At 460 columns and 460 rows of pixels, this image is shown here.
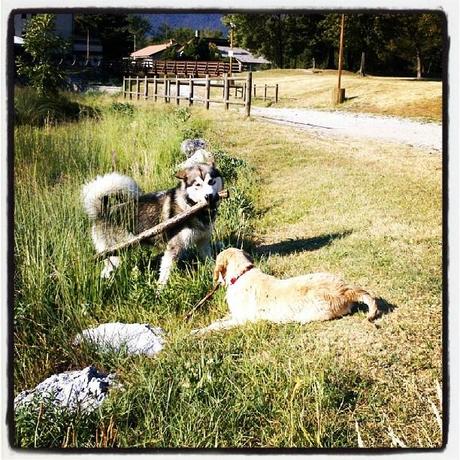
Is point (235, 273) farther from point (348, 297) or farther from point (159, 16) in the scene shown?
point (159, 16)

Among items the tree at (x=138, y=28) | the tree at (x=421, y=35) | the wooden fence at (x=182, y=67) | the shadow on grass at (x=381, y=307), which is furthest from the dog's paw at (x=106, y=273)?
the tree at (x=421, y=35)

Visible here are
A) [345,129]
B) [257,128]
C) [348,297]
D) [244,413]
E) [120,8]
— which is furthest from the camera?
[257,128]

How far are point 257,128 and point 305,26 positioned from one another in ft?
2.44

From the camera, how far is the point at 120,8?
8.87 ft

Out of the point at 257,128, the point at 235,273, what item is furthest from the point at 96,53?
the point at 235,273

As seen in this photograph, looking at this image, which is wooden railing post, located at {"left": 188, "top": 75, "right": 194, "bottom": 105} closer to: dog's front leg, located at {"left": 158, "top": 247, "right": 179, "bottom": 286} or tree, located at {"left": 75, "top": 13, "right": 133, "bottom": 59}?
tree, located at {"left": 75, "top": 13, "right": 133, "bottom": 59}

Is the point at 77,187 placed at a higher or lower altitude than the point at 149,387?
higher

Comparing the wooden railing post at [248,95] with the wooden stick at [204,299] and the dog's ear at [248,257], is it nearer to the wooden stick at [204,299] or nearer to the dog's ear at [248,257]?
the dog's ear at [248,257]

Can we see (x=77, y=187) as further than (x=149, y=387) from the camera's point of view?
Yes

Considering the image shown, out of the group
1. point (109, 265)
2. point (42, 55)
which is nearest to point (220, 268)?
point (109, 265)

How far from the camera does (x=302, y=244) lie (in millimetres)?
3242

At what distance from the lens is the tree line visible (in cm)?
270

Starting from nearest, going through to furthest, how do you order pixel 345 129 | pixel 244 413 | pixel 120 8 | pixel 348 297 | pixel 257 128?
pixel 244 413 → pixel 120 8 → pixel 348 297 → pixel 345 129 → pixel 257 128

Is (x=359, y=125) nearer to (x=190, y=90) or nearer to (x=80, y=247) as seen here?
(x=190, y=90)
